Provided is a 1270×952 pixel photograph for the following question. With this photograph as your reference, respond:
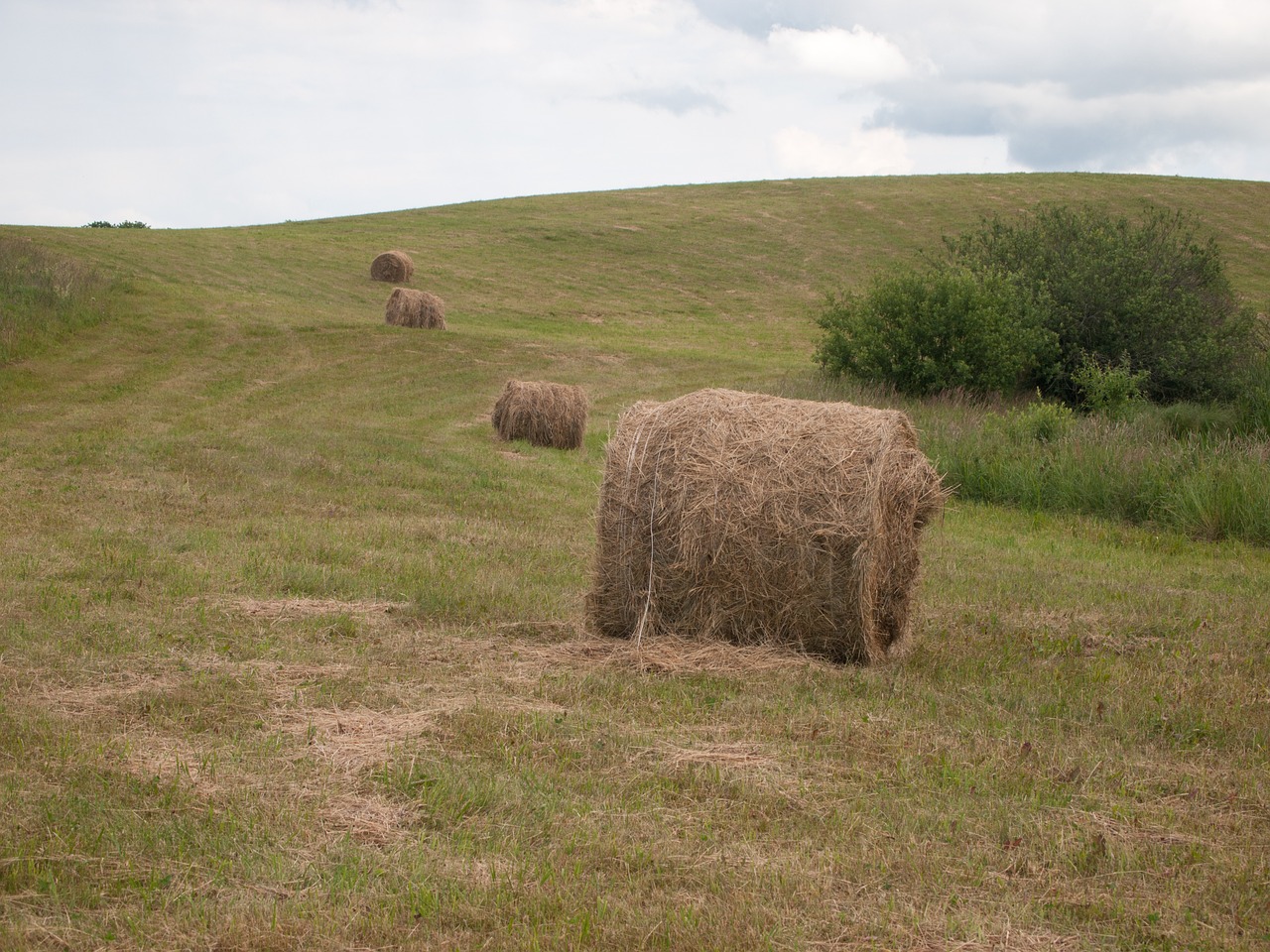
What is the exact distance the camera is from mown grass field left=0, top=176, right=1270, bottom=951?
14.7ft

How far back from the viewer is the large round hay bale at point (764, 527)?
820cm

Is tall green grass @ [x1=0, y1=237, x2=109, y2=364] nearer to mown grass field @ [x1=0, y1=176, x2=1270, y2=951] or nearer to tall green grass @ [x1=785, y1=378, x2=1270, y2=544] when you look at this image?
mown grass field @ [x1=0, y1=176, x2=1270, y2=951]

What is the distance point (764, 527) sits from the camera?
26.9 feet

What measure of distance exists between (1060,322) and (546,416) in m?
13.1

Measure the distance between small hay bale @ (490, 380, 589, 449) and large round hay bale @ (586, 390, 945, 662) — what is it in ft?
36.6

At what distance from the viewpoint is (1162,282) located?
90.5 ft

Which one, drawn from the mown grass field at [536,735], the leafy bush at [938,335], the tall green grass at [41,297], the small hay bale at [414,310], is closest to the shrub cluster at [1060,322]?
the leafy bush at [938,335]

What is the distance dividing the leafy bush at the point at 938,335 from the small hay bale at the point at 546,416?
276 inches

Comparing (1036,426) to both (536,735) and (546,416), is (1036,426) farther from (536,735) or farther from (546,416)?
(536,735)

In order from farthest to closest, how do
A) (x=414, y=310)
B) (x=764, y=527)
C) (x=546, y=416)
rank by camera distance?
(x=414, y=310) → (x=546, y=416) → (x=764, y=527)

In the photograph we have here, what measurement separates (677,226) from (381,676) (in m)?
49.3

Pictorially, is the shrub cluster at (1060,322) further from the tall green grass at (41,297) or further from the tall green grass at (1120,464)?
the tall green grass at (41,297)

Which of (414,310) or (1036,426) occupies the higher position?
(414,310)

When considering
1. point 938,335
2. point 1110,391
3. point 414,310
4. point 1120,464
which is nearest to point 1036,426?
point 1120,464
